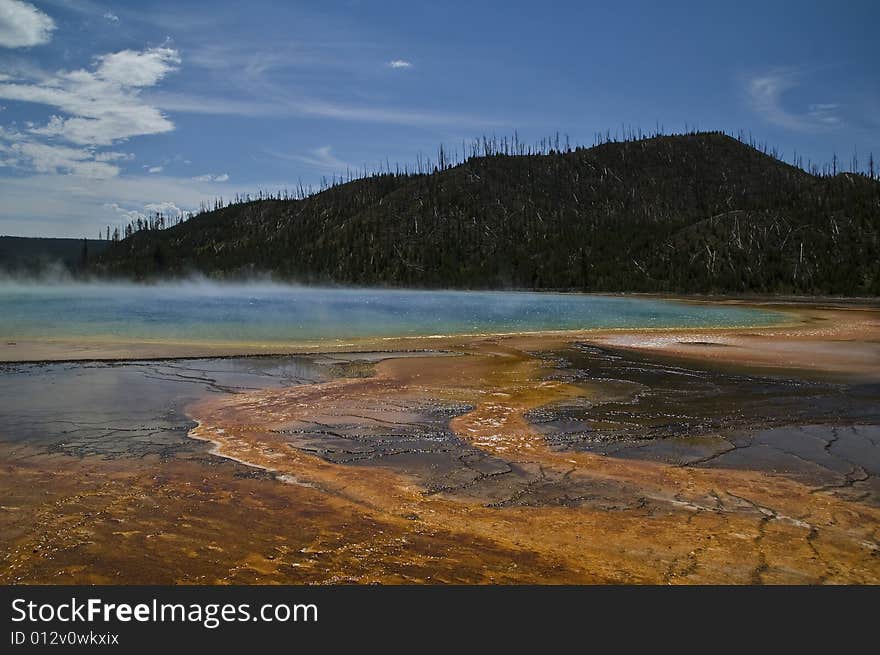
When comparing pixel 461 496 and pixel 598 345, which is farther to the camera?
pixel 598 345

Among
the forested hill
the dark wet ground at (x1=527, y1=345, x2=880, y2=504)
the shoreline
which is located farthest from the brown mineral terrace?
the forested hill

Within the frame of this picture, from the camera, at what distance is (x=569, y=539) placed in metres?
6.41

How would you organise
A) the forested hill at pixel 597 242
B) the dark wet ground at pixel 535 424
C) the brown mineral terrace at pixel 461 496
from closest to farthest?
the brown mineral terrace at pixel 461 496 < the dark wet ground at pixel 535 424 < the forested hill at pixel 597 242

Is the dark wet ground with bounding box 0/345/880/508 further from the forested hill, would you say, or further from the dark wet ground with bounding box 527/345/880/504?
the forested hill

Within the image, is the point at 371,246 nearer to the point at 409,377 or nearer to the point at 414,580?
the point at 409,377

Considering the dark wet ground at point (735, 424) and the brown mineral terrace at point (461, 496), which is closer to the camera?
the brown mineral terrace at point (461, 496)

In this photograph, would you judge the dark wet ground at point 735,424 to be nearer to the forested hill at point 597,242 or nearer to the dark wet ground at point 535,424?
the dark wet ground at point 535,424

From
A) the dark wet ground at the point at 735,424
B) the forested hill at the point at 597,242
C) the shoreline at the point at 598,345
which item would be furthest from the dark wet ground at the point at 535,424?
the forested hill at the point at 597,242

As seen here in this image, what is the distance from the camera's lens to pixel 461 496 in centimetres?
787

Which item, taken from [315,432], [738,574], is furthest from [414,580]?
[315,432]

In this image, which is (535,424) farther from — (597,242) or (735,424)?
(597,242)

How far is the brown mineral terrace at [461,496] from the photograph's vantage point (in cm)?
576

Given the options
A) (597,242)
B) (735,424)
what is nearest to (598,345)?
(735,424)
